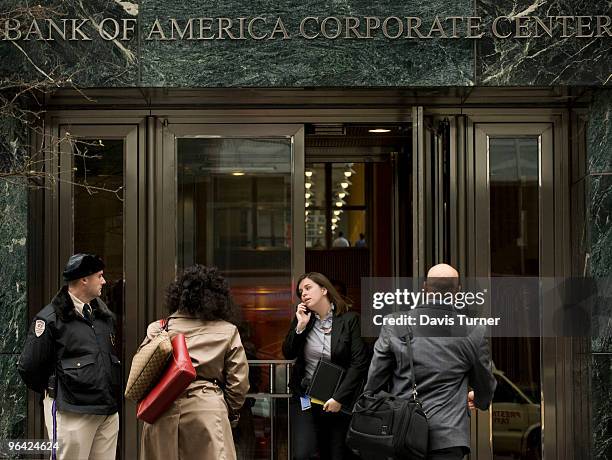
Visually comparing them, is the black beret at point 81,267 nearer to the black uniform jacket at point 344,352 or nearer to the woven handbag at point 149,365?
the woven handbag at point 149,365

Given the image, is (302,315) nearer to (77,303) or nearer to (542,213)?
(77,303)

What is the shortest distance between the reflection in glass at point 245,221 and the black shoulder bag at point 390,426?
244 centimetres

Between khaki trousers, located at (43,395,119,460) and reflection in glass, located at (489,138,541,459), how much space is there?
3442 millimetres

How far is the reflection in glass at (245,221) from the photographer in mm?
9531

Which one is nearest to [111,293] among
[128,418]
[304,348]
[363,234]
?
[128,418]

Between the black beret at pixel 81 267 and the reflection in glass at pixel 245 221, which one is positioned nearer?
the black beret at pixel 81 267

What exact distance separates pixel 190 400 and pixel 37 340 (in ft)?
4.15

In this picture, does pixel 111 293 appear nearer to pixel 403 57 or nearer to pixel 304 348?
pixel 304 348

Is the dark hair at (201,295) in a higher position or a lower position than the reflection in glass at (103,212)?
lower

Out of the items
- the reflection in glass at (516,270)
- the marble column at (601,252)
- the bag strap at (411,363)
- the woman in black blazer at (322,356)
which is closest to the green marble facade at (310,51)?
the marble column at (601,252)

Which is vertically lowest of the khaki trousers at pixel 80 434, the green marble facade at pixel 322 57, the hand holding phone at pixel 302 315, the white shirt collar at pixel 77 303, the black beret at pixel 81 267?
the khaki trousers at pixel 80 434

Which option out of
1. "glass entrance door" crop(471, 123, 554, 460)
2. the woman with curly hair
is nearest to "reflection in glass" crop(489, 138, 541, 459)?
"glass entrance door" crop(471, 123, 554, 460)

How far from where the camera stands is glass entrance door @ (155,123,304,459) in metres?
9.52

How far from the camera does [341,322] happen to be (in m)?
8.96
